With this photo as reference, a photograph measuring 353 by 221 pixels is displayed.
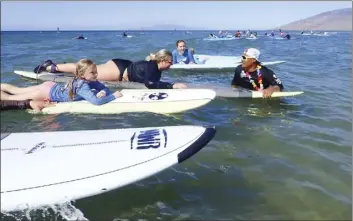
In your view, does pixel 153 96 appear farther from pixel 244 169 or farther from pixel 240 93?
pixel 244 169

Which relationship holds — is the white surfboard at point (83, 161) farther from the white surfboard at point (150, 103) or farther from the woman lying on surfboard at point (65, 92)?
the white surfboard at point (150, 103)

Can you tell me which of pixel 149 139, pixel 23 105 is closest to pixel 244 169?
pixel 149 139

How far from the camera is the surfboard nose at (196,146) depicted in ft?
13.2

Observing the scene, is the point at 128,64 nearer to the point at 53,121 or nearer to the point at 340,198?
the point at 53,121

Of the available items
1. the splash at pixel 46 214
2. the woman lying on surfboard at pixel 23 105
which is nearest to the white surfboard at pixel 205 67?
the woman lying on surfboard at pixel 23 105

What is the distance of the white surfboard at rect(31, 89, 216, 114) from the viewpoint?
7086mm

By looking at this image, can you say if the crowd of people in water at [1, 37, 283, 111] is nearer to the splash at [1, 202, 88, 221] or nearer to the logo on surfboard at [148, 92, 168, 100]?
the logo on surfboard at [148, 92, 168, 100]

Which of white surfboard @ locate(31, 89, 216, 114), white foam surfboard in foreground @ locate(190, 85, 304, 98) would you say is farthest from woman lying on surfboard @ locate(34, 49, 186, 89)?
white foam surfboard in foreground @ locate(190, 85, 304, 98)

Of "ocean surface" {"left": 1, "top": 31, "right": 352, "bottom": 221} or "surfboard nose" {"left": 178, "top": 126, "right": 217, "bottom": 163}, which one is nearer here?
"ocean surface" {"left": 1, "top": 31, "right": 352, "bottom": 221}

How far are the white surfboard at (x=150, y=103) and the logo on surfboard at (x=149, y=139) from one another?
2.86 metres

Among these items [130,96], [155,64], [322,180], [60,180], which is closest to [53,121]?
[130,96]

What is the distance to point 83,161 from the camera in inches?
157

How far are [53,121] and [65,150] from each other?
2.83 meters

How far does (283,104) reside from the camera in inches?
328
